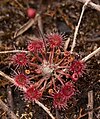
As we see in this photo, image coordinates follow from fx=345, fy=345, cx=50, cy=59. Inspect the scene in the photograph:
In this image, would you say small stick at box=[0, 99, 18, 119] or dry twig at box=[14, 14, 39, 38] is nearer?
small stick at box=[0, 99, 18, 119]

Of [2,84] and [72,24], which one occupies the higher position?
[72,24]

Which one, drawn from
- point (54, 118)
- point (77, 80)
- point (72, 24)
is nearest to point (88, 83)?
point (77, 80)

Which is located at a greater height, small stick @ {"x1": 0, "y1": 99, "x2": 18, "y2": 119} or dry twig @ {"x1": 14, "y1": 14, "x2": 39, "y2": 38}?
dry twig @ {"x1": 14, "y1": 14, "x2": 39, "y2": 38}

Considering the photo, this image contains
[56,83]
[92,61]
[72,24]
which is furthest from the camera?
[72,24]

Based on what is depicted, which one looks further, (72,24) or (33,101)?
(72,24)

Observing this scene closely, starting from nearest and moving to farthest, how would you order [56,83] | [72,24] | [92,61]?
[56,83], [92,61], [72,24]

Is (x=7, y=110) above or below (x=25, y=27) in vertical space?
below

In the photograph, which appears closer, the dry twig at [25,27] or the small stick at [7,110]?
the small stick at [7,110]

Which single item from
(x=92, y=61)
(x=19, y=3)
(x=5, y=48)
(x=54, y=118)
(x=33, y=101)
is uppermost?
(x=19, y=3)

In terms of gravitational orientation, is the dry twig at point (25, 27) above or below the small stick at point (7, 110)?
above

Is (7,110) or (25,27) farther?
(25,27)

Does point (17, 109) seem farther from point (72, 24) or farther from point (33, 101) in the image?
point (72, 24)
